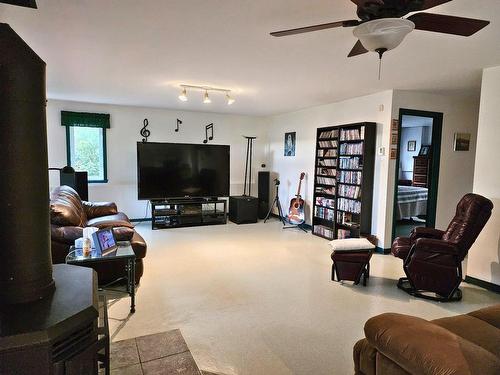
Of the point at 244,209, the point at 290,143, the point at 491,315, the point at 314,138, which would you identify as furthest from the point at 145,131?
the point at 491,315

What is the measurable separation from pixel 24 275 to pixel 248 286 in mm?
2362

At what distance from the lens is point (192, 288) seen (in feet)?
10.8

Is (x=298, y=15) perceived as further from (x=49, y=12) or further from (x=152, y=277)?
(x=152, y=277)

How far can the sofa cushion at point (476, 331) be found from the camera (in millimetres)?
1518

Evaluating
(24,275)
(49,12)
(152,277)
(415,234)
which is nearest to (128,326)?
(152,277)

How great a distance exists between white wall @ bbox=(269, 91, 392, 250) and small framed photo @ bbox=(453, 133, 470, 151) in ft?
4.17

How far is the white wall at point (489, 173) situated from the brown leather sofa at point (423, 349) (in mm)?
2167

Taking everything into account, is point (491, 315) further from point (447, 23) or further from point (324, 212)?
point (324, 212)

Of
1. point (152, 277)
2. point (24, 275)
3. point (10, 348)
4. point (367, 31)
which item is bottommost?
point (152, 277)

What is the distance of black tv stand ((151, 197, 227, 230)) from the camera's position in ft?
20.1

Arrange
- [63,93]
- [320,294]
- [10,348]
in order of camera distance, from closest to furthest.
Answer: [10,348]
[320,294]
[63,93]

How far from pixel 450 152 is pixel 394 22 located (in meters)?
4.08

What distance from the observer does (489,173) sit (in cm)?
344

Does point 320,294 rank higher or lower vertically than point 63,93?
lower
